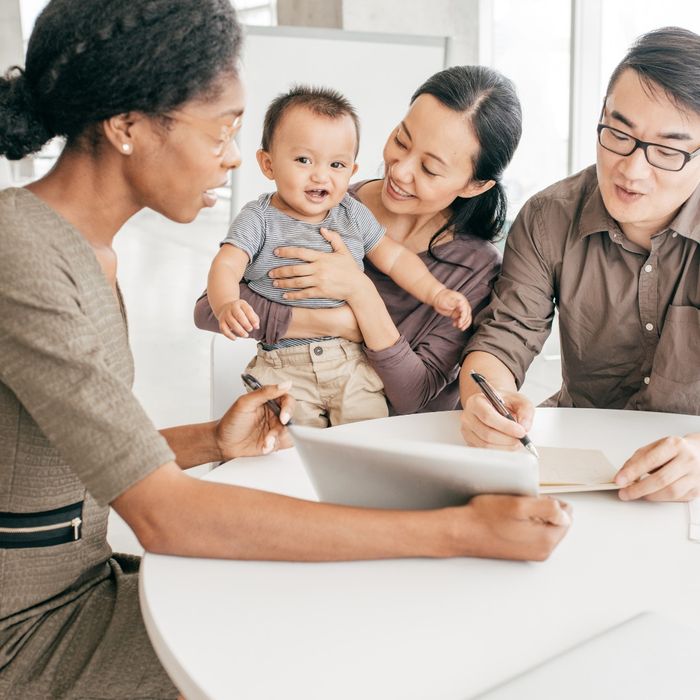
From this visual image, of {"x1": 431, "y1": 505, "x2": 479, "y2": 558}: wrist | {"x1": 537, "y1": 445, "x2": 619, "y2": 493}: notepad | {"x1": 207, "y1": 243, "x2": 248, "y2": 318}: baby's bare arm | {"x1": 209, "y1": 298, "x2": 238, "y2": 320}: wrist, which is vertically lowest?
{"x1": 537, "y1": 445, "x2": 619, "y2": 493}: notepad

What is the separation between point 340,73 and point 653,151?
1.70m

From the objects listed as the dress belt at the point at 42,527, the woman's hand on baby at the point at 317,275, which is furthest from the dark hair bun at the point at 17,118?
the woman's hand on baby at the point at 317,275

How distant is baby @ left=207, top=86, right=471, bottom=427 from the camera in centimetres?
182

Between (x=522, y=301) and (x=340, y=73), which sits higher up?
(x=340, y=73)

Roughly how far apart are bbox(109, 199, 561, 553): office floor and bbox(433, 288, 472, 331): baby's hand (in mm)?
1384

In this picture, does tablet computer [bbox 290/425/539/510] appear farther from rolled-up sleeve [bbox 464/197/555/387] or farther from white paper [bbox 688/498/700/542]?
rolled-up sleeve [bbox 464/197/555/387]

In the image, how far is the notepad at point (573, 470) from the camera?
1223 millimetres

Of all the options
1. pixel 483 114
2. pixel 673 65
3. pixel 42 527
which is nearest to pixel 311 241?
pixel 483 114

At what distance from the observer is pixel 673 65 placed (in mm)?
1551

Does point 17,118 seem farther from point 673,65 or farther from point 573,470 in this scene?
point 673,65

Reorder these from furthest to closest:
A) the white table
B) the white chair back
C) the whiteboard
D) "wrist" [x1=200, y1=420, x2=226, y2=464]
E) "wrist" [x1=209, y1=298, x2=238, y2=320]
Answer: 1. the whiteboard
2. the white chair back
3. "wrist" [x1=209, y1=298, x2=238, y2=320]
4. "wrist" [x1=200, y1=420, x2=226, y2=464]
5. the white table

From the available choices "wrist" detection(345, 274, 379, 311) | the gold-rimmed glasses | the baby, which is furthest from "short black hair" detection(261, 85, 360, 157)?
the gold-rimmed glasses

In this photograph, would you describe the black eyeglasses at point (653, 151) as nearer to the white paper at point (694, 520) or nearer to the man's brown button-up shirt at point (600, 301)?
the man's brown button-up shirt at point (600, 301)

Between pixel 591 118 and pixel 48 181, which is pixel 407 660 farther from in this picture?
pixel 591 118
